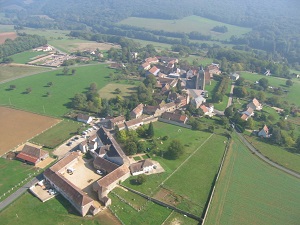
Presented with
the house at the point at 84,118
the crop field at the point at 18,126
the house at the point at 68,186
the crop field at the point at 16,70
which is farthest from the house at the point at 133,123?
the crop field at the point at 16,70

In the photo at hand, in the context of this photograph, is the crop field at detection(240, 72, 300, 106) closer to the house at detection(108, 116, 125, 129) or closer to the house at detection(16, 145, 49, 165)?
the house at detection(108, 116, 125, 129)

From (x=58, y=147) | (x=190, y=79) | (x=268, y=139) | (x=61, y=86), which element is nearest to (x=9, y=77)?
(x=61, y=86)

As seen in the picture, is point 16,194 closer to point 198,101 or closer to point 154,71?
point 198,101

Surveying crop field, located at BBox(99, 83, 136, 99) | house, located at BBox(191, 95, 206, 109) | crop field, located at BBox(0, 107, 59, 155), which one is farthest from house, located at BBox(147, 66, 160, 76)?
crop field, located at BBox(0, 107, 59, 155)

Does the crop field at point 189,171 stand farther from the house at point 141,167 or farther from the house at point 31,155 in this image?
the house at point 31,155

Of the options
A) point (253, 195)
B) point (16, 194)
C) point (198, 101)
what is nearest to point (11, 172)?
point (16, 194)
